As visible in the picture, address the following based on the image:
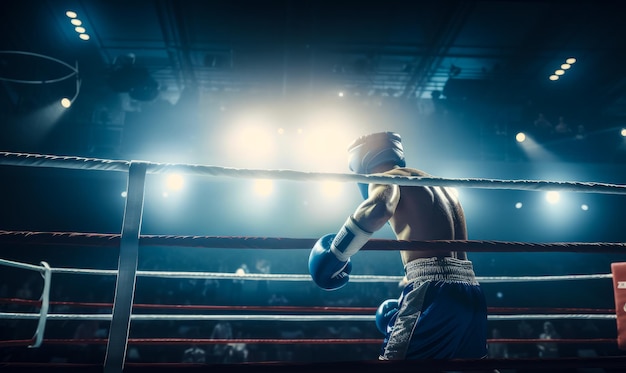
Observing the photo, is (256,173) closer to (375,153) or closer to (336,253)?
(336,253)

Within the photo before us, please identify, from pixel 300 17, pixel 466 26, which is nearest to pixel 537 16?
pixel 466 26

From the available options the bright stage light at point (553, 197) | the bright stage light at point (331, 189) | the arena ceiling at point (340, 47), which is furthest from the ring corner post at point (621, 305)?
the bright stage light at point (553, 197)

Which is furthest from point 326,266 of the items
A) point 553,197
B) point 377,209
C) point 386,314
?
point 553,197

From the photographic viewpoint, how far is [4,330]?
4.48 metres

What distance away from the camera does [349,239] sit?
114 centimetres

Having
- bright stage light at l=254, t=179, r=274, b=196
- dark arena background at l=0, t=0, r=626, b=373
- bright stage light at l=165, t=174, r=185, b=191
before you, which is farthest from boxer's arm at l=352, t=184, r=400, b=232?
bright stage light at l=165, t=174, r=185, b=191

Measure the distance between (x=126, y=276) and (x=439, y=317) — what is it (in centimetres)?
96

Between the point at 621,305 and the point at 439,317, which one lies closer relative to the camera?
the point at 439,317

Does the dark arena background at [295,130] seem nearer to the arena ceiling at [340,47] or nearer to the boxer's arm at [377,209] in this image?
the arena ceiling at [340,47]

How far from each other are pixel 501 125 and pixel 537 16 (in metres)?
2.29

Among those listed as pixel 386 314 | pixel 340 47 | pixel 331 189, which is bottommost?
pixel 386 314

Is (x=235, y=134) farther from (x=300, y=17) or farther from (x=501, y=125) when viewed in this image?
(x=501, y=125)

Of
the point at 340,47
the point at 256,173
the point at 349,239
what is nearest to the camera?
the point at 256,173

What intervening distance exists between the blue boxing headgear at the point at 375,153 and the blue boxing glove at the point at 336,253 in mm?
397
